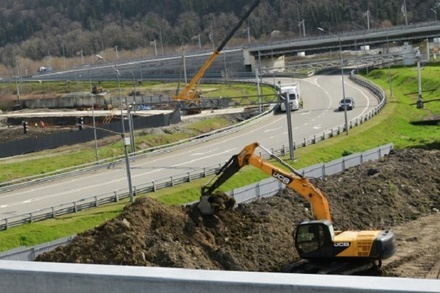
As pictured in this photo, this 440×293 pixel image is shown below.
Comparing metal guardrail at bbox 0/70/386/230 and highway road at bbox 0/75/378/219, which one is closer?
metal guardrail at bbox 0/70/386/230

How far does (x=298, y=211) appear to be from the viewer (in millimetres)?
31141

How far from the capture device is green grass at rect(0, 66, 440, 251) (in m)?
30.9

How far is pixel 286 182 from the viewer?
1015 inches

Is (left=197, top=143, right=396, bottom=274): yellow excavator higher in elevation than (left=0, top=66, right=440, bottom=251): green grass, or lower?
higher

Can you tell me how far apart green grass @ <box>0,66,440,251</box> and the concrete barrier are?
75.1 ft

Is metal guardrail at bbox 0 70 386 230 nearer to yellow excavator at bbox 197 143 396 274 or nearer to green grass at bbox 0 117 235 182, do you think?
green grass at bbox 0 117 235 182

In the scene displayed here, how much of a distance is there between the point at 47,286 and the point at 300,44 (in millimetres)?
108672

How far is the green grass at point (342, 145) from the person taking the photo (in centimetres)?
3091

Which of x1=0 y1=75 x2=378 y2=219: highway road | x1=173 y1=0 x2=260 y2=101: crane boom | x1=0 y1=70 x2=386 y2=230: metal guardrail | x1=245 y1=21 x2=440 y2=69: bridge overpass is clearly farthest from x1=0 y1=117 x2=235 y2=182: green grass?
x1=245 y1=21 x2=440 y2=69: bridge overpass

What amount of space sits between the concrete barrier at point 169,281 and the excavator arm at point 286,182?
1784cm

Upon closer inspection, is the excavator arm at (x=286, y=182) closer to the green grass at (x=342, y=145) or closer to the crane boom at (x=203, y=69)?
the green grass at (x=342, y=145)

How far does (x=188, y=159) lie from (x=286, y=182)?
2307 centimetres

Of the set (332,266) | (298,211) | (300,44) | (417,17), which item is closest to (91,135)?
(298,211)

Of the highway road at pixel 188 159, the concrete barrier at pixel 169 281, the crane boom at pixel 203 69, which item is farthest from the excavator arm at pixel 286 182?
the crane boom at pixel 203 69
